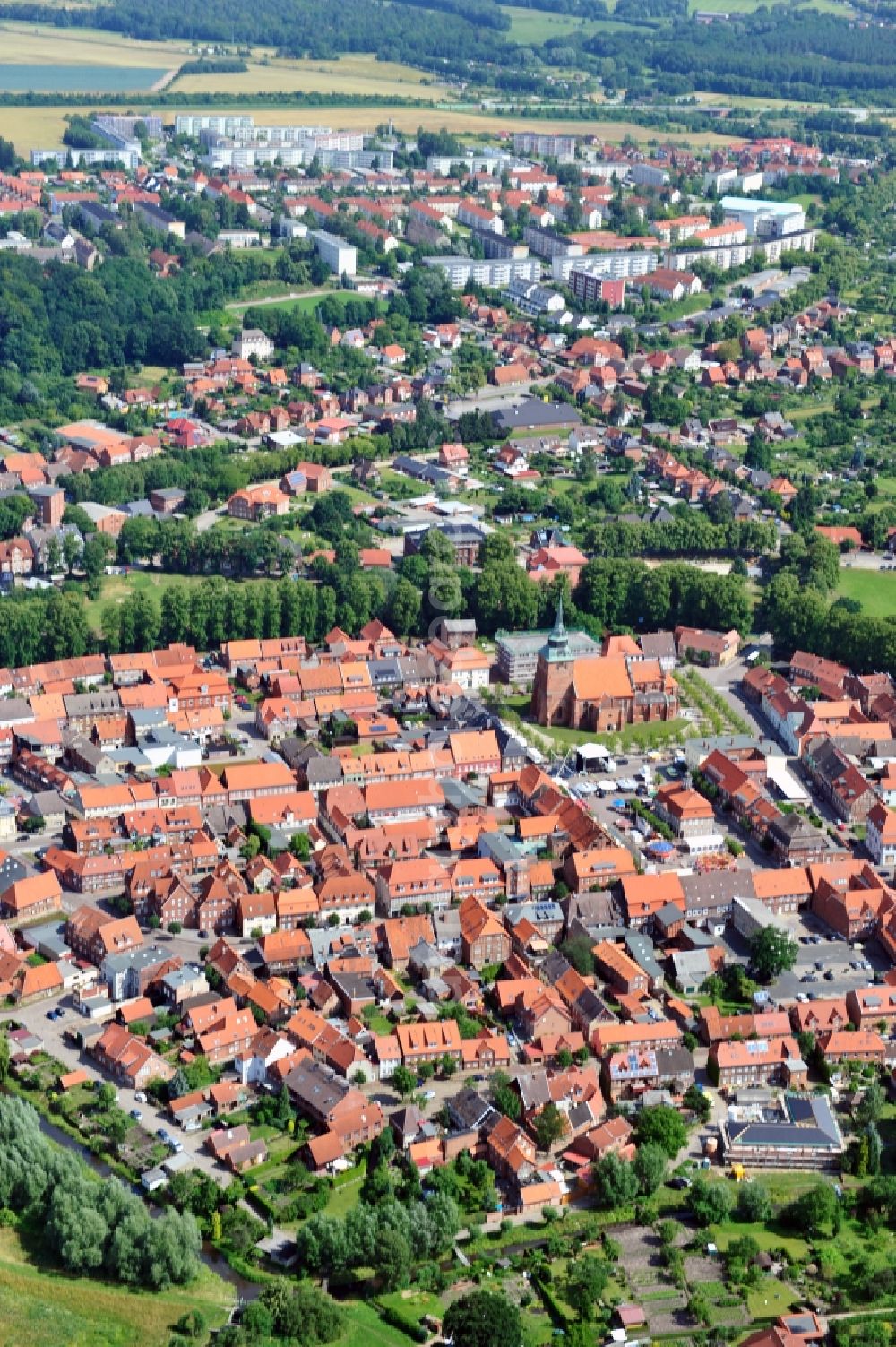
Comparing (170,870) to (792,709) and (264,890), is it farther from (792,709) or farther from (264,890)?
(792,709)

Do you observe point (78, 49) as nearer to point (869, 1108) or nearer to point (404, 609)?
point (404, 609)

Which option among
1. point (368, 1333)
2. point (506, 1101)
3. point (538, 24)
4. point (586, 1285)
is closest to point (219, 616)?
point (506, 1101)

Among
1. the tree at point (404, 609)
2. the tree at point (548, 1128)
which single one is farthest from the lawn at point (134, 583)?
the tree at point (548, 1128)

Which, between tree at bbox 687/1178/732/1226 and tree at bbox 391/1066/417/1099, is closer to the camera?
tree at bbox 687/1178/732/1226

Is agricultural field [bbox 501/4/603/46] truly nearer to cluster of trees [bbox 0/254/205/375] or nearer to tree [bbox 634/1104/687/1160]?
cluster of trees [bbox 0/254/205/375]

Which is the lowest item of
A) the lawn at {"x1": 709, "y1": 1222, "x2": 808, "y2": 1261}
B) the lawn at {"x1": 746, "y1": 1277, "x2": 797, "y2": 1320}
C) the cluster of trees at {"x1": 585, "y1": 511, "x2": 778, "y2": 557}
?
the lawn at {"x1": 746, "y1": 1277, "x2": 797, "y2": 1320}

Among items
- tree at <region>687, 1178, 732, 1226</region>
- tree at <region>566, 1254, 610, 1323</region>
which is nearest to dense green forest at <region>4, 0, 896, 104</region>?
tree at <region>687, 1178, 732, 1226</region>
